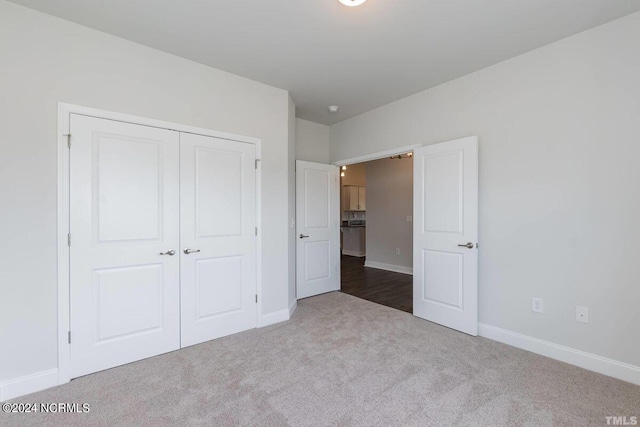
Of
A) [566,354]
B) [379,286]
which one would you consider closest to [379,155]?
[379,286]

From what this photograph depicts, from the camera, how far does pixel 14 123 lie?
204cm

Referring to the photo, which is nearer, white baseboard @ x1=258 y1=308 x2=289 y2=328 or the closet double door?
the closet double door

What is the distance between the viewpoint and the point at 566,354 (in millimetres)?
2449

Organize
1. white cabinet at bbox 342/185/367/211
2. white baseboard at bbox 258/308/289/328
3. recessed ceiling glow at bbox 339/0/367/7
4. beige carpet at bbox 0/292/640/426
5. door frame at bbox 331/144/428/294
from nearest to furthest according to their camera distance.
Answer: beige carpet at bbox 0/292/640/426
recessed ceiling glow at bbox 339/0/367/7
white baseboard at bbox 258/308/289/328
door frame at bbox 331/144/428/294
white cabinet at bbox 342/185/367/211

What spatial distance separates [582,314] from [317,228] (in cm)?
306

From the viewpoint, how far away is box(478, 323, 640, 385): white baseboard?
217 cm

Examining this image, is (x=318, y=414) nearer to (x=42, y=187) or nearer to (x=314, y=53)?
(x=42, y=187)

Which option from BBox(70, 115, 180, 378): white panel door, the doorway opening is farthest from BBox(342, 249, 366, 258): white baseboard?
BBox(70, 115, 180, 378): white panel door

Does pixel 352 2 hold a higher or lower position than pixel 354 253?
higher

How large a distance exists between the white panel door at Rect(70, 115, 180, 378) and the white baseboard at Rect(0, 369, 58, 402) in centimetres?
13

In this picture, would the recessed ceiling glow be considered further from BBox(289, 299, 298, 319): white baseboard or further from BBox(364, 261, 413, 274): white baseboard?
BBox(364, 261, 413, 274): white baseboard

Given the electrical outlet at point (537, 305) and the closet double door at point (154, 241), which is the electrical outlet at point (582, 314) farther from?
the closet double door at point (154, 241)

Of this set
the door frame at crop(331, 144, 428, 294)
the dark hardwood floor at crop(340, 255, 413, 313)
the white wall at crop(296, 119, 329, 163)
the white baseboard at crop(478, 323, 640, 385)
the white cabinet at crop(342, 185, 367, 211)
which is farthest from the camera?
the white cabinet at crop(342, 185, 367, 211)

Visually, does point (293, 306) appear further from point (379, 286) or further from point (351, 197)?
point (351, 197)
